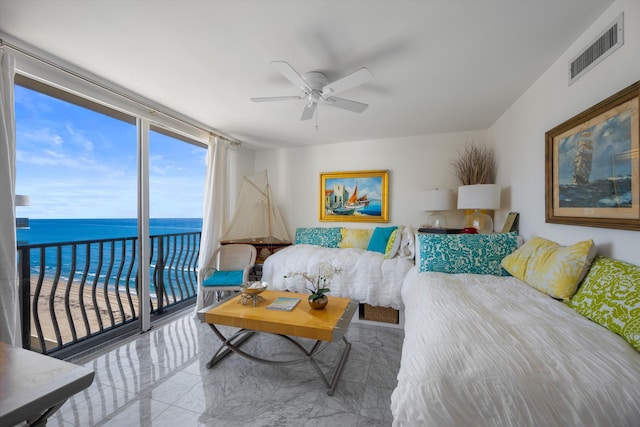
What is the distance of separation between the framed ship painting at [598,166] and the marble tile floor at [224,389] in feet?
5.42

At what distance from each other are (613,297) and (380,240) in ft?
7.42

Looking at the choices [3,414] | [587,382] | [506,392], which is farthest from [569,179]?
[3,414]

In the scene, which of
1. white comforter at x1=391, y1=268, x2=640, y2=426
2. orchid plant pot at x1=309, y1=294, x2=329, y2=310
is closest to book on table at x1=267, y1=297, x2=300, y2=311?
orchid plant pot at x1=309, y1=294, x2=329, y2=310

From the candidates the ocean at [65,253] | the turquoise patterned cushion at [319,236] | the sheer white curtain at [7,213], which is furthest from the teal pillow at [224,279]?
the sheer white curtain at [7,213]

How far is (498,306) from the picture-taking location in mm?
1355

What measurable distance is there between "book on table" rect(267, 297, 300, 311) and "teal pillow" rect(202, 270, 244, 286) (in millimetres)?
939

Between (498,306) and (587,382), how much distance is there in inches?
23.6

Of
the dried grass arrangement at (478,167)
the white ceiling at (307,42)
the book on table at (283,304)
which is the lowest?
the book on table at (283,304)

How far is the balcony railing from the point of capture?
2006mm

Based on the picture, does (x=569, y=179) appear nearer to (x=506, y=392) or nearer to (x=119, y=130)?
(x=506, y=392)

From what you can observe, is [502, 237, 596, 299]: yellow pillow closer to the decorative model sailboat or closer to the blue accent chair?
the blue accent chair

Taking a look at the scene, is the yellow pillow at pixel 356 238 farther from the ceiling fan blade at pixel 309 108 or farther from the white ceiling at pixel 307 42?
the ceiling fan blade at pixel 309 108

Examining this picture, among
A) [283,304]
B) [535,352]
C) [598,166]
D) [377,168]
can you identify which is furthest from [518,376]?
[377,168]

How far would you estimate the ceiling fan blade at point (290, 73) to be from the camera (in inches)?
61.0
